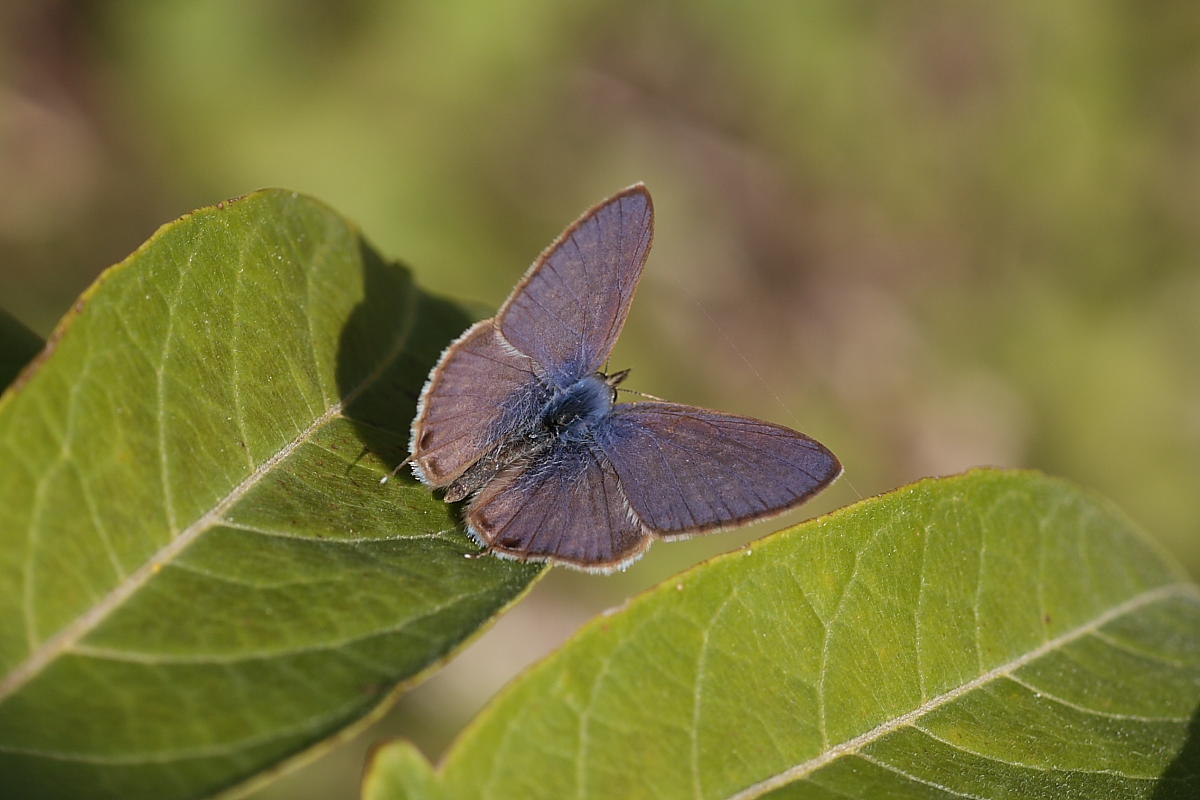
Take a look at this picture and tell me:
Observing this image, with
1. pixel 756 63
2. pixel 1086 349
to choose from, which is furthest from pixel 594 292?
pixel 1086 349

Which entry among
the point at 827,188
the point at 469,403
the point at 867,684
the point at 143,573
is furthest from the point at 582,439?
the point at 827,188

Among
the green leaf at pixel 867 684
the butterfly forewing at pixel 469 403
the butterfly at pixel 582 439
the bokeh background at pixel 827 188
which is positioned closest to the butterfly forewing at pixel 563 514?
the butterfly at pixel 582 439

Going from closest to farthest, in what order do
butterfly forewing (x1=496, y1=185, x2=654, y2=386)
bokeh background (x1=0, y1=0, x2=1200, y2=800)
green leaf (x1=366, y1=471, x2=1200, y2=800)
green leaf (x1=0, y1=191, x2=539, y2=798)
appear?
green leaf (x1=0, y1=191, x2=539, y2=798), green leaf (x1=366, y1=471, x2=1200, y2=800), butterfly forewing (x1=496, y1=185, x2=654, y2=386), bokeh background (x1=0, y1=0, x2=1200, y2=800)

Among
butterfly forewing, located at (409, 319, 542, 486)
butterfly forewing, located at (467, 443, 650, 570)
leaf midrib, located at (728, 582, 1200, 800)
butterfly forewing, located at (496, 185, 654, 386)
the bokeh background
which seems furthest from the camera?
the bokeh background

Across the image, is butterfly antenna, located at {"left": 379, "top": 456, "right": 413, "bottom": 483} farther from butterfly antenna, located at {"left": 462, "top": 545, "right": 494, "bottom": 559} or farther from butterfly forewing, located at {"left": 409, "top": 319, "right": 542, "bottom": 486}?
butterfly antenna, located at {"left": 462, "top": 545, "right": 494, "bottom": 559}

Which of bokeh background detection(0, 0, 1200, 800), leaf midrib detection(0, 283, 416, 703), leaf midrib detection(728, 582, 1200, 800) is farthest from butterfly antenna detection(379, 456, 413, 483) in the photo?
bokeh background detection(0, 0, 1200, 800)

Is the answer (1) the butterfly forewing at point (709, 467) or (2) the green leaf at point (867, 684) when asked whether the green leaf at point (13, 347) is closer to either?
(2) the green leaf at point (867, 684)
